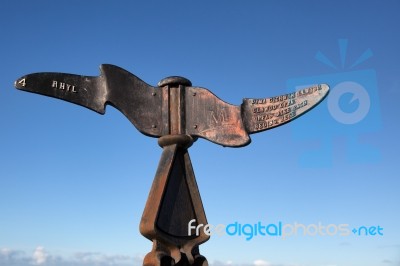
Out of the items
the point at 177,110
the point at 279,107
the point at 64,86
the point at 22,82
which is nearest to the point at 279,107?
the point at 279,107

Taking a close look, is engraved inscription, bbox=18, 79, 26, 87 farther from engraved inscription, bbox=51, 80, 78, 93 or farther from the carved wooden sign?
engraved inscription, bbox=51, 80, 78, 93

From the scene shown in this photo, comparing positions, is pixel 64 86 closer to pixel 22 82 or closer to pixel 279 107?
pixel 22 82

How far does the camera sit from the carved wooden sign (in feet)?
14.1

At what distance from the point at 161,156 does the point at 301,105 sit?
4.30 feet

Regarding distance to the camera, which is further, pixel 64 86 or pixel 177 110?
pixel 177 110

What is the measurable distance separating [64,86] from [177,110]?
1011 millimetres

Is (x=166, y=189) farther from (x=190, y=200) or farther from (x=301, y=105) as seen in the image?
(x=301, y=105)

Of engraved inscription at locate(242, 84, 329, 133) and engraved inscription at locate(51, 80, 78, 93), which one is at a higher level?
engraved inscription at locate(51, 80, 78, 93)

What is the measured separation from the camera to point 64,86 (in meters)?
4.38

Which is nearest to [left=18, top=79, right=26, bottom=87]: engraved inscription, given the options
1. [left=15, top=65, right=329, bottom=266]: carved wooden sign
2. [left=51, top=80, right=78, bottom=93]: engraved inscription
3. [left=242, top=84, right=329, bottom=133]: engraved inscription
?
[left=15, top=65, right=329, bottom=266]: carved wooden sign

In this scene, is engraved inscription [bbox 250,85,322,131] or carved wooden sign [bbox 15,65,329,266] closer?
carved wooden sign [bbox 15,65,329,266]

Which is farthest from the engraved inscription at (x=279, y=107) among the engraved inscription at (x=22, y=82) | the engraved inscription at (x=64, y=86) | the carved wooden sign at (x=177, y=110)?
the engraved inscription at (x=22, y=82)

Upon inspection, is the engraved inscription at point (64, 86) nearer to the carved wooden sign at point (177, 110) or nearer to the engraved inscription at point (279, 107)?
the carved wooden sign at point (177, 110)

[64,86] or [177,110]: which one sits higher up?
[64,86]
